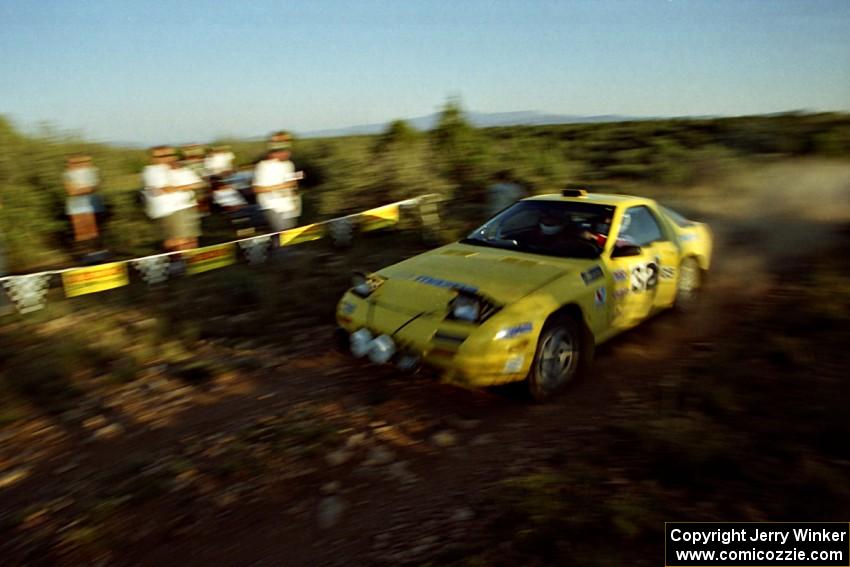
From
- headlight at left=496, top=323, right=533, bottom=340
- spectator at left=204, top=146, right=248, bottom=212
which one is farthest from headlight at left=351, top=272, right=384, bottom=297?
spectator at left=204, top=146, right=248, bottom=212

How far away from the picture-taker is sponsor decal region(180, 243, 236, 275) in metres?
6.96

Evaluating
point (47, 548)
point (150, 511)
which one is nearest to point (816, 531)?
point (150, 511)

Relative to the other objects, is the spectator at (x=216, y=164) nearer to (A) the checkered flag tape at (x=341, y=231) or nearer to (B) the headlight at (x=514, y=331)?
(A) the checkered flag tape at (x=341, y=231)

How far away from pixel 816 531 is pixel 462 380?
1984mm

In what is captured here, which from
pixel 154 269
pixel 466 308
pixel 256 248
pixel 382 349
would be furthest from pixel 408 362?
pixel 154 269

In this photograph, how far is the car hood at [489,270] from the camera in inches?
163

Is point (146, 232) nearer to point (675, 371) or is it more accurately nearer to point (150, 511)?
point (150, 511)

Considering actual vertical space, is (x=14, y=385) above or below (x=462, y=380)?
below

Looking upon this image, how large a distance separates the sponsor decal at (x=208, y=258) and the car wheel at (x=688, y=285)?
514 cm

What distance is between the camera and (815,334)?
4.82 meters

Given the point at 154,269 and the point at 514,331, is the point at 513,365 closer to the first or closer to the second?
the point at 514,331

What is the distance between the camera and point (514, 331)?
3.84 m

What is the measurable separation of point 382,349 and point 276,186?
175 inches

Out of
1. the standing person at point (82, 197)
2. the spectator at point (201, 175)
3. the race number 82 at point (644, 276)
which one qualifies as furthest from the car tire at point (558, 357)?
the spectator at point (201, 175)
